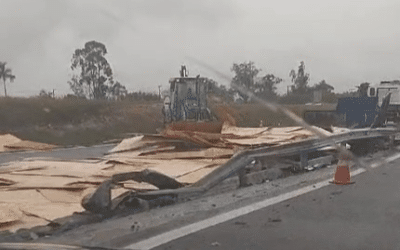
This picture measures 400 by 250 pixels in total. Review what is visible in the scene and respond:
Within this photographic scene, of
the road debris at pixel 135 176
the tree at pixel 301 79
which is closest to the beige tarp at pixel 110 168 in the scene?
the road debris at pixel 135 176

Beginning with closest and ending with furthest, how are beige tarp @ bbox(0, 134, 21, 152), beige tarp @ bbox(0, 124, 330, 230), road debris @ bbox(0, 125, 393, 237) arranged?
road debris @ bbox(0, 125, 393, 237), beige tarp @ bbox(0, 124, 330, 230), beige tarp @ bbox(0, 134, 21, 152)

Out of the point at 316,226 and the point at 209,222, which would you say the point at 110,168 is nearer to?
the point at 209,222

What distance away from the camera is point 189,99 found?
25953 mm

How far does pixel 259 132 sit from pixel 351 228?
23.9ft

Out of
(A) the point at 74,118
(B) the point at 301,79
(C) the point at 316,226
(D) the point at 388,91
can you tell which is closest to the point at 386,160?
(C) the point at 316,226

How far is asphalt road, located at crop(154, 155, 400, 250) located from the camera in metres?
4.91

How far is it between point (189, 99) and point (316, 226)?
67.5ft

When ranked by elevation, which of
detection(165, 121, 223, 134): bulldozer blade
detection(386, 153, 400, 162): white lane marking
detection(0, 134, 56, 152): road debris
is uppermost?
detection(165, 121, 223, 134): bulldozer blade

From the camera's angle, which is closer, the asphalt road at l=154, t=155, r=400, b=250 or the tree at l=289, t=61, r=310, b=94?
the asphalt road at l=154, t=155, r=400, b=250

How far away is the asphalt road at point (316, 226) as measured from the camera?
4.91 m

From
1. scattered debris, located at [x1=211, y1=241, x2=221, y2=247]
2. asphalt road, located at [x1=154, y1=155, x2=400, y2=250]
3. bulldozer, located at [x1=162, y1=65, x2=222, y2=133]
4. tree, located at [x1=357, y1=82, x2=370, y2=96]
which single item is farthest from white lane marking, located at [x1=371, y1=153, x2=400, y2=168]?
bulldozer, located at [x1=162, y1=65, x2=222, y2=133]

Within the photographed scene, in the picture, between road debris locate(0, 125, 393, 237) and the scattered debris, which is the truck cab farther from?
the scattered debris

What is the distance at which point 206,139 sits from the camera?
11305 mm

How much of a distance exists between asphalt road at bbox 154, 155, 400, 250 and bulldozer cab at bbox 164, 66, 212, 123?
1777 centimetres
